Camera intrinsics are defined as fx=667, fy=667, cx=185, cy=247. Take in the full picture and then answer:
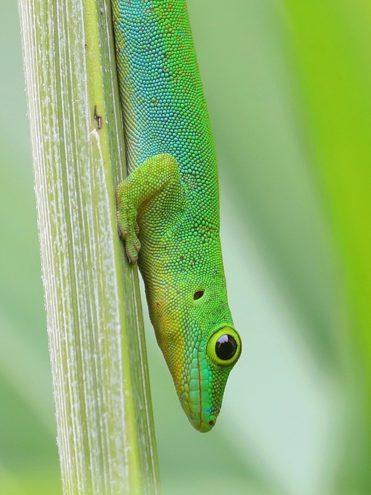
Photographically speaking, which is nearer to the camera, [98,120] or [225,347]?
[98,120]

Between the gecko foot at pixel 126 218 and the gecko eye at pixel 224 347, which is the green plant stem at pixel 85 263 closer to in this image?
the gecko foot at pixel 126 218

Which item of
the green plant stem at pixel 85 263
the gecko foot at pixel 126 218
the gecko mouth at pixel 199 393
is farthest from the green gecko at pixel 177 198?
the green plant stem at pixel 85 263

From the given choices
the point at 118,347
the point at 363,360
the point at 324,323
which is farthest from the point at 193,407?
the point at 363,360

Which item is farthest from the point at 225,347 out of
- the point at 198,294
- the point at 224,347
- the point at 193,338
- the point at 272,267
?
the point at 272,267

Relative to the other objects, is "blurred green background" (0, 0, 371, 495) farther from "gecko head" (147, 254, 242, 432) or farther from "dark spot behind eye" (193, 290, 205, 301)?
"dark spot behind eye" (193, 290, 205, 301)

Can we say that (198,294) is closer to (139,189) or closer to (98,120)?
(139,189)

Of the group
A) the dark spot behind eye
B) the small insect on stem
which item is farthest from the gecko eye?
the small insect on stem

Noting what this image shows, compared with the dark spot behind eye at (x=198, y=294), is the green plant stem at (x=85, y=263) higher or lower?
higher
